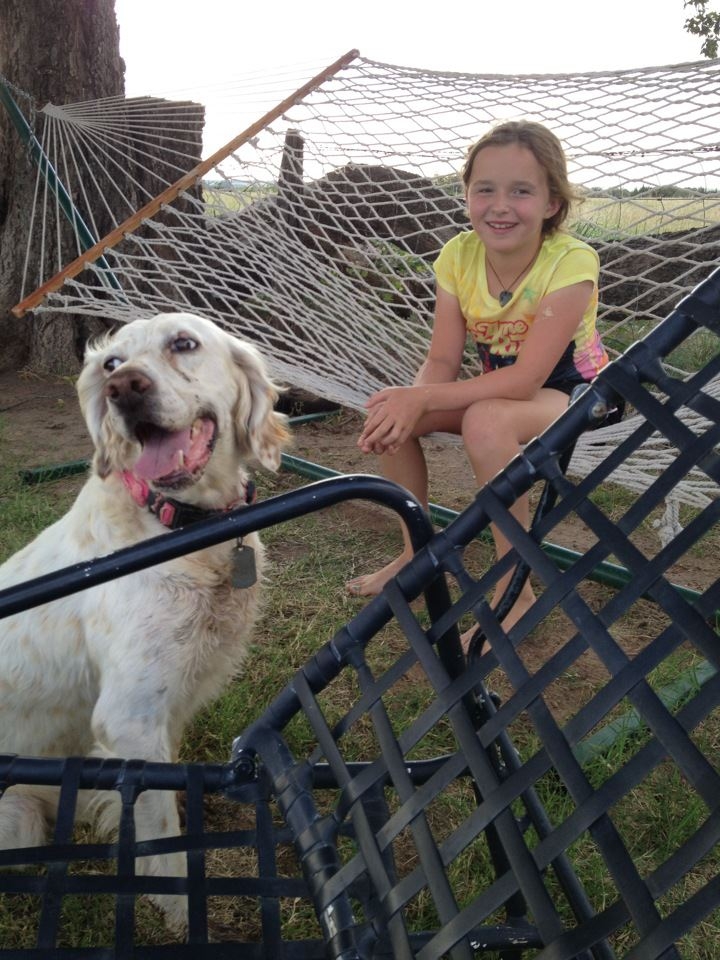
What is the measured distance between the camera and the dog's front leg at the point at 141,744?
1430 mm

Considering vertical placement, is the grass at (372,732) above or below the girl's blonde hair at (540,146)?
below

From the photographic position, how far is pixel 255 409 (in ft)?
5.94

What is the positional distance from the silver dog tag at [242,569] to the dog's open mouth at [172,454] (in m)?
0.17

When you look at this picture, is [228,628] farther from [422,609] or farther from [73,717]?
[422,609]

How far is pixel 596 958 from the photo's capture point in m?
0.79

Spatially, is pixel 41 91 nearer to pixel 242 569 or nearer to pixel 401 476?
pixel 401 476

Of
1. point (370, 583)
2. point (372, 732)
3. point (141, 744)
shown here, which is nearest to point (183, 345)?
point (141, 744)

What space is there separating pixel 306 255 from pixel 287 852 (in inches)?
86.1

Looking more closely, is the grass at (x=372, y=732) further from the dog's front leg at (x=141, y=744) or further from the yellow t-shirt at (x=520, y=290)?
the yellow t-shirt at (x=520, y=290)

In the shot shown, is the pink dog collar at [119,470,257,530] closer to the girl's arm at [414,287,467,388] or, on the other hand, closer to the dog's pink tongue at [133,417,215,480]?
the dog's pink tongue at [133,417,215,480]

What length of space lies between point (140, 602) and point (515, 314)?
4.13 ft

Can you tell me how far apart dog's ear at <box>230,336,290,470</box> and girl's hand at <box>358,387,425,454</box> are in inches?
9.0

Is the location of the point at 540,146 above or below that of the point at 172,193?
above

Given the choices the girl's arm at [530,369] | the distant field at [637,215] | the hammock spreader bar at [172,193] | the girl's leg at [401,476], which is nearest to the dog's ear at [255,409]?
the girl's arm at [530,369]
